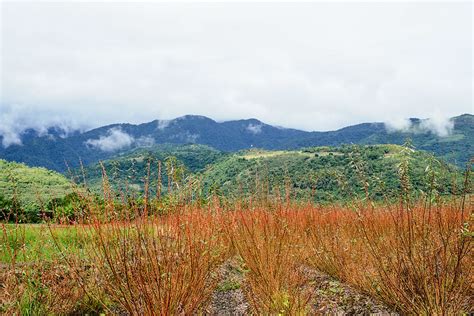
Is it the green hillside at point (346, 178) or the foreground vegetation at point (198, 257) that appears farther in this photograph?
the green hillside at point (346, 178)

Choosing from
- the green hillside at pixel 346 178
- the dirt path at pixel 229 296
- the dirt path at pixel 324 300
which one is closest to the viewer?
the green hillside at pixel 346 178

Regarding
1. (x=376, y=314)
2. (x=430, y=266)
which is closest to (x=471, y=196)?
(x=430, y=266)

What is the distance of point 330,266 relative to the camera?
694 cm

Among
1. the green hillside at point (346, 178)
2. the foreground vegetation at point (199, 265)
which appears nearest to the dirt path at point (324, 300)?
the foreground vegetation at point (199, 265)

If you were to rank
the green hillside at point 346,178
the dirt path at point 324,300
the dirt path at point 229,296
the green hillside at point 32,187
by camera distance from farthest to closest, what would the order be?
the green hillside at point 32,187 → the dirt path at point 229,296 → the dirt path at point 324,300 → the green hillside at point 346,178

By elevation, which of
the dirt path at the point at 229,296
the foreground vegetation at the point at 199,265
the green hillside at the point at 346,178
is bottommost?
the dirt path at the point at 229,296

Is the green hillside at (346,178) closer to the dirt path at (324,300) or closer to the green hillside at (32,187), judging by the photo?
the dirt path at (324,300)

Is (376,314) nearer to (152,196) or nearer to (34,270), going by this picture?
(152,196)

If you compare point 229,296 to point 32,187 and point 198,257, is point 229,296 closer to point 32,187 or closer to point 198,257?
point 198,257

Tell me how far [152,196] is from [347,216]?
15.4ft

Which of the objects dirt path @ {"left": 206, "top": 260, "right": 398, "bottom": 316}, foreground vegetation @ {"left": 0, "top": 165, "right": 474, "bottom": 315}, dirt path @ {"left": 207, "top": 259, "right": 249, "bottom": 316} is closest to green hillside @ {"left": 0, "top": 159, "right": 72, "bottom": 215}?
foreground vegetation @ {"left": 0, "top": 165, "right": 474, "bottom": 315}

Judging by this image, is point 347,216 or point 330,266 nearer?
point 330,266

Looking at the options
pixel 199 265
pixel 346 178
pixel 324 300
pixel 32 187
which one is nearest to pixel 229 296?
pixel 324 300

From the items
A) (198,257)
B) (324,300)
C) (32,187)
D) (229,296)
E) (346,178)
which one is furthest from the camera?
(32,187)
